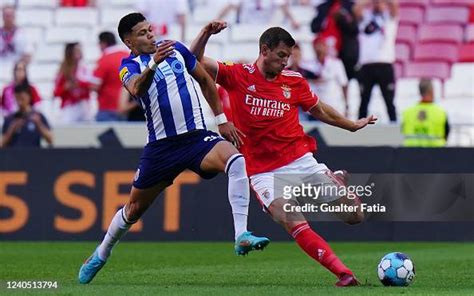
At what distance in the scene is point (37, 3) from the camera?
24391 millimetres

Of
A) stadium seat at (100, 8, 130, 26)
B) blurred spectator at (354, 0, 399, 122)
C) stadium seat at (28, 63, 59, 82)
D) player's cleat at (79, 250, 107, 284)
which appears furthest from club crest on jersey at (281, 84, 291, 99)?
stadium seat at (100, 8, 130, 26)

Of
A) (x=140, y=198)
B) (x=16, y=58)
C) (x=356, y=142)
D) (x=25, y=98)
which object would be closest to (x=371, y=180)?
(x=356, y=142)

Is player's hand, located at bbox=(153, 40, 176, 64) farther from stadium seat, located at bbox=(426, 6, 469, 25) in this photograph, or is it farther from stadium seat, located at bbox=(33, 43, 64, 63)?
stadium seat, located at bbox=(33, 43, 64, 63)

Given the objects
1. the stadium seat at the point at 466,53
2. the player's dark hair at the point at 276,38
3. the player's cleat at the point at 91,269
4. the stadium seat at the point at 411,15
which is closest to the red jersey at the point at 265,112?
the player's dark hair at the point at 276,38

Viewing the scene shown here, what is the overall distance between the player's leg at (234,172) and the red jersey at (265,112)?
456mm

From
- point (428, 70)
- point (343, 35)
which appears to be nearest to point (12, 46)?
point (343, 35)

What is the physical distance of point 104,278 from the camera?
37.5 feet

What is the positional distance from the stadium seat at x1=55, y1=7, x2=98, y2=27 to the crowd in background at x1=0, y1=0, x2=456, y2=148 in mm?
2395

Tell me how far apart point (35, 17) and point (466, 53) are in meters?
7.98

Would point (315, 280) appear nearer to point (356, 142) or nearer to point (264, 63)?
point (264, 63)

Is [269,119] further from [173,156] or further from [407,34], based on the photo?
[407,34]

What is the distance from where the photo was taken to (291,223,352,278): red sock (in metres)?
10.3

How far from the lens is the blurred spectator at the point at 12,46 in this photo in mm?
22109

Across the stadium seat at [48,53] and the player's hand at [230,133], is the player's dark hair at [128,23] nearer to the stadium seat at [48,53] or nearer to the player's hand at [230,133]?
the player's hand at [230,133]
